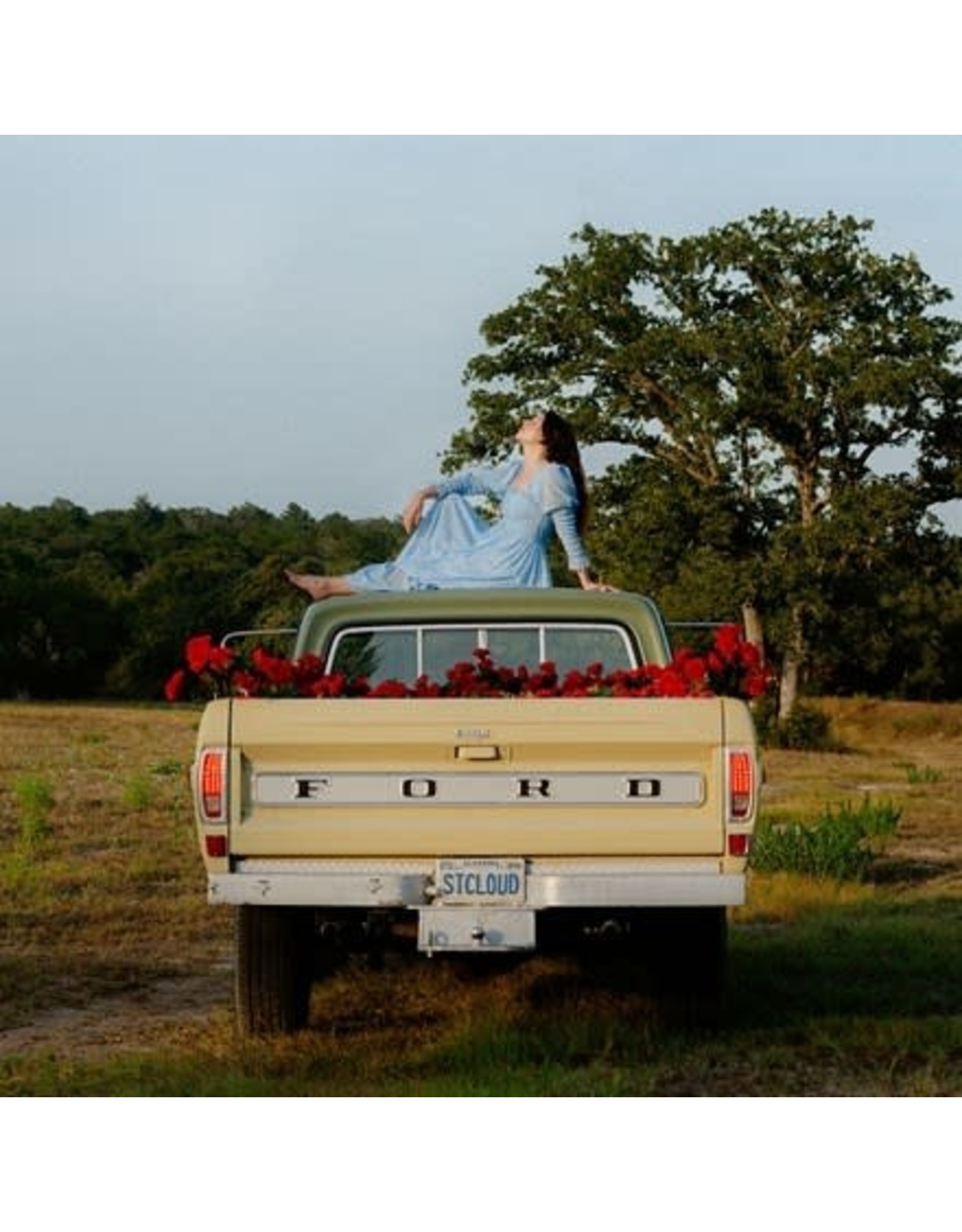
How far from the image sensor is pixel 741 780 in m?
6.60

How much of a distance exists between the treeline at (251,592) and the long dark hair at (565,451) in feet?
50.3

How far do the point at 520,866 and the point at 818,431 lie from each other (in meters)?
26.3

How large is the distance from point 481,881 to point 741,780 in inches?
33.8

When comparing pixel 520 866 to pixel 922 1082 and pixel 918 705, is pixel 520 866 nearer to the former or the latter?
pixel 922 1082

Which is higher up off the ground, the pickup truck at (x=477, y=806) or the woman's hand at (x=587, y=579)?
the woman's hand at (x=587, y=579)

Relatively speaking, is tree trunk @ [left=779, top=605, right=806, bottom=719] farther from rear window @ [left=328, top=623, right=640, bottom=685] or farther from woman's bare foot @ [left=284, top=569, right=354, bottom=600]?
rear window @ [left=328, top=623, right=640, bottom=685]

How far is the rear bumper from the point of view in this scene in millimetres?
6598

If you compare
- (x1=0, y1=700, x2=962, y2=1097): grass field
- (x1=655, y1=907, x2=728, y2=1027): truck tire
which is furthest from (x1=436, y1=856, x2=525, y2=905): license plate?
(x1=655, y1=907, x2=728, y2=1027): truck tire

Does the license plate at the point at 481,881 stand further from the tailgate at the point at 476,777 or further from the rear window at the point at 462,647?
the rear window at the point at 462,647

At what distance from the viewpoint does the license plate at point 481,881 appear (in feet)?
21.9

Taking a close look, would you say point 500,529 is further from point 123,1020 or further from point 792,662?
point 792,662

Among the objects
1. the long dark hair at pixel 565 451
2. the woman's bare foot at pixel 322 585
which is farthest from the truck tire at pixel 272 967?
the long dark hair at pixel 565 451

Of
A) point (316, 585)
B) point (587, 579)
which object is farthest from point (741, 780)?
point (316, 585)

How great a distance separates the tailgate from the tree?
24522 mm
